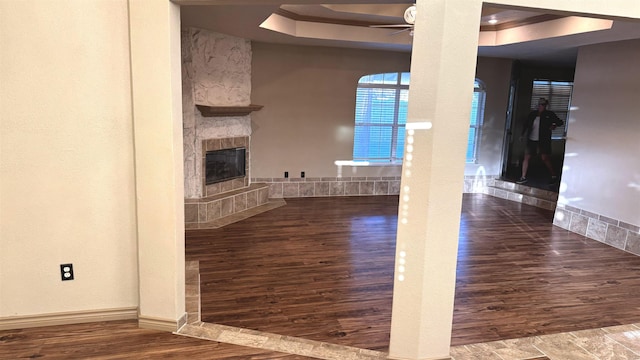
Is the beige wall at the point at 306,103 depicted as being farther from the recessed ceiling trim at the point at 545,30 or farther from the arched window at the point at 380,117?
the recessed ceiling trim at the point at 545,30

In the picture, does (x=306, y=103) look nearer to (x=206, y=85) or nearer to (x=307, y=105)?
(x=307, y=105)

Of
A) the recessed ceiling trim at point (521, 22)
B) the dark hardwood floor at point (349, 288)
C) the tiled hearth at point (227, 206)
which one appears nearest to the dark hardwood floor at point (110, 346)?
the dark hardwood floor at point (349, 288)

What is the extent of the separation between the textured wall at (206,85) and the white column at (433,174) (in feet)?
12.6

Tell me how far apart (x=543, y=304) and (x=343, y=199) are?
406 cm

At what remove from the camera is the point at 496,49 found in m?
6.67

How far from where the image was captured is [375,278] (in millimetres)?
4141

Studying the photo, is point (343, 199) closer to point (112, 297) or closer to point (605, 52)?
point (605, 52)

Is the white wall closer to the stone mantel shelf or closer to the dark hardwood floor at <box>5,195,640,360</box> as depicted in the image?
the dark hardwood floor at <box>5,195,640,360</box>

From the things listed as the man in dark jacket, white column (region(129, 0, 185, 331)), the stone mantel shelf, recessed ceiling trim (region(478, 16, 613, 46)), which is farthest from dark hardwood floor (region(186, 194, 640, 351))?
recessed ceiling trim (region(478, 16, 613, 46))

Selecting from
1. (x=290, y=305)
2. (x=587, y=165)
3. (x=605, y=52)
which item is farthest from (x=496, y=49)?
(x=290, y=305)

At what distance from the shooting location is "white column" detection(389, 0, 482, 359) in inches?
91.9

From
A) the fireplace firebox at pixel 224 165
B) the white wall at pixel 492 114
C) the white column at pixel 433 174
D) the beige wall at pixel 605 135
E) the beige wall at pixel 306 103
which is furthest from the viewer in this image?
the white wall at pixel 492 114

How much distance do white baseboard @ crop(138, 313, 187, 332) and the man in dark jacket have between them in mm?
6803

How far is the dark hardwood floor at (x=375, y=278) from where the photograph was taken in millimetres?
3321
